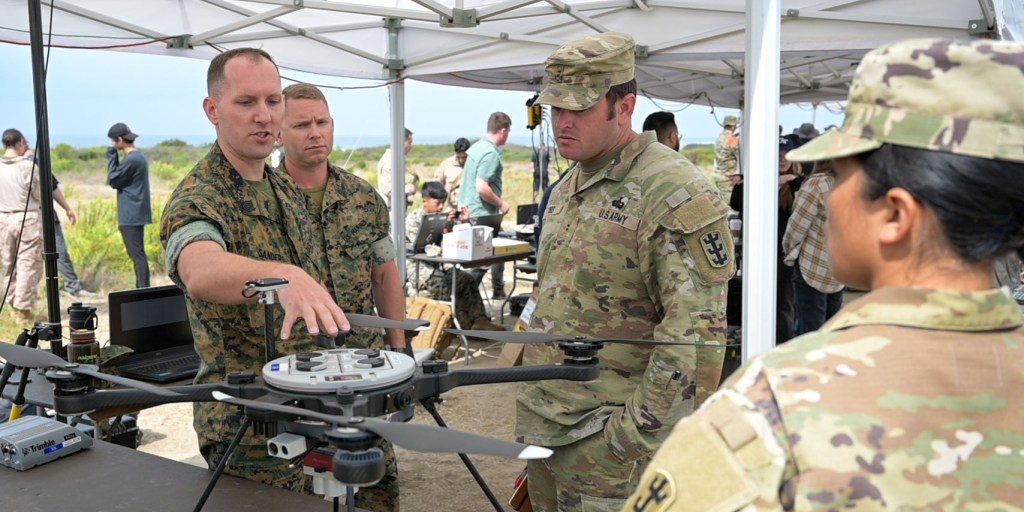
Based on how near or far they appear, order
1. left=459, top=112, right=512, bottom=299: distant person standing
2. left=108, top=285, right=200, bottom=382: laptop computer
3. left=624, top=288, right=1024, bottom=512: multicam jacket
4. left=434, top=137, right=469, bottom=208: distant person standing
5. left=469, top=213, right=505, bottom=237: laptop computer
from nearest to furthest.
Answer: left=624, top=288, right=1024, bottom=512: multicam jacket
left=108, top=285, right=200, bottom=382: laptop computer
left=469, top=213, right=505, bottom=237: laptop computer
left=459, top=112, right=512, bottom=299: distant person standing
left=434, top=137, right=469, bottom=208: distant person standing

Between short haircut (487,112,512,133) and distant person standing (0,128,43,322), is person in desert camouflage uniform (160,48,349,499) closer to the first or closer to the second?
short haircut (487,112,512,133)

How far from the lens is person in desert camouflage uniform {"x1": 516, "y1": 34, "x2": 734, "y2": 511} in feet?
6.87

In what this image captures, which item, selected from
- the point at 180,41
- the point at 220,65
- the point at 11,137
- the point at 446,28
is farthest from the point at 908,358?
the point at 11,137

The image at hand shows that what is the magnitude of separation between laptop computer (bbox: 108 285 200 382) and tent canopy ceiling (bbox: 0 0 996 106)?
7.75ft

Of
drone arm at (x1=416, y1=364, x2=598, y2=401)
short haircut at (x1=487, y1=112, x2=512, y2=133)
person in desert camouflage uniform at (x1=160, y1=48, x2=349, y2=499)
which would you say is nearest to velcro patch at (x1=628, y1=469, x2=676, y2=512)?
drone arm at (x1=416, y1=364, x2=598, y2=401)

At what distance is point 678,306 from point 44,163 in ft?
8.75

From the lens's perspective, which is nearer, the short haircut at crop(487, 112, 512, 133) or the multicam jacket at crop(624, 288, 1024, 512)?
the multicam jacket at crop(624, 288, 1024, 512)

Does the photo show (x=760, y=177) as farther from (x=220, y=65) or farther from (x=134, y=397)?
(x=134, y=397)

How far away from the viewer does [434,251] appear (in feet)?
24.2

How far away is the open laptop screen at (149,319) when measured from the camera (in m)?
3.44

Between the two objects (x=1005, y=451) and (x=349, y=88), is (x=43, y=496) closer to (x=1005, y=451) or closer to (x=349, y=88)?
(x=1005, y=451)

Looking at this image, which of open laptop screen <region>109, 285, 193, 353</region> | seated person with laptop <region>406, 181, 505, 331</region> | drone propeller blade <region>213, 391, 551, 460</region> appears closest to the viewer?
drone propeller blade <region>213, 391, 551, 460</region>

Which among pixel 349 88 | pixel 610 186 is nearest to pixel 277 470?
pixel 610 186

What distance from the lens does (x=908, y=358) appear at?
0.79 metres
